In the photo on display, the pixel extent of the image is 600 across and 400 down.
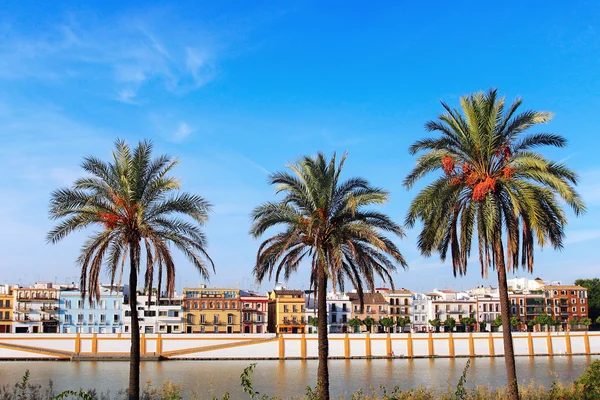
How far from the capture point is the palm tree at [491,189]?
68.9 ft

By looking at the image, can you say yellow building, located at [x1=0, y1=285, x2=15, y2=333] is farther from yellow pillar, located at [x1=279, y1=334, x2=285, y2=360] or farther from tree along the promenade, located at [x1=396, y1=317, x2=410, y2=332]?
tree along the promenade, located at [x1=396, y1=317, x2=410, y2=332]

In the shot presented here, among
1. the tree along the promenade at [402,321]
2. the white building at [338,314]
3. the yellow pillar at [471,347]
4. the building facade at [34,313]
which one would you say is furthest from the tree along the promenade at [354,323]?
the building facade at [34,313]

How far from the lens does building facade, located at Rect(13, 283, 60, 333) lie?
328 ft

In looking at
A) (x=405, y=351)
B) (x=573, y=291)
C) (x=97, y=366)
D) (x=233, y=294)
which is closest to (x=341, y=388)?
(x=97, y=366)

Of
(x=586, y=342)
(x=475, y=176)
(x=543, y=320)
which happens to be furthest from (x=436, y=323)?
(x=475, y=176)

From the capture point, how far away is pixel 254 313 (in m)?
107

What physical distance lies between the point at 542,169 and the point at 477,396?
28.8 feet

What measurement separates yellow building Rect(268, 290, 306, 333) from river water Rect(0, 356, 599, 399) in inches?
1168

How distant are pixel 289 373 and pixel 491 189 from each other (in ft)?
136


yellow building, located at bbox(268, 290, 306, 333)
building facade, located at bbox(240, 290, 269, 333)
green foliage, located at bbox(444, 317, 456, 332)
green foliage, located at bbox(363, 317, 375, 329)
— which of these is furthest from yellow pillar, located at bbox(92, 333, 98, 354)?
green foliage, located at bbox(444, 317, 456, 332)

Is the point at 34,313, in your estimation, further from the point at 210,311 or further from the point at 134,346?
the point at 134,346

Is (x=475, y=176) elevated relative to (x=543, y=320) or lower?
elevated

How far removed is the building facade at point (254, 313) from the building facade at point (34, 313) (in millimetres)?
29810

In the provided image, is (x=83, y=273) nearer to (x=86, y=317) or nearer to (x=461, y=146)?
(x=461, y=146)
